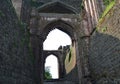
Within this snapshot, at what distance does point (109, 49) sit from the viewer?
9078 millimetres

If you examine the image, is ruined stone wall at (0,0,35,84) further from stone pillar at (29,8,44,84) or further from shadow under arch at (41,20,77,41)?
shadow under arch at (41,20,77,41)

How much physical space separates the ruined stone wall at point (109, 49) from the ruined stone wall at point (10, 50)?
392 centimetres

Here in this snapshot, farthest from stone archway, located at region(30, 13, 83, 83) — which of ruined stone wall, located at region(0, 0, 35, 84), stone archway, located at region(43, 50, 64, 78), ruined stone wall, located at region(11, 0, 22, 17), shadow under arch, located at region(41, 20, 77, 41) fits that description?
stone archway, located at region(43, 50, 64, 78)

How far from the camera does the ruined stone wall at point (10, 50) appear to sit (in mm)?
7500

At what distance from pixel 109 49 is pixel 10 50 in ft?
14.6

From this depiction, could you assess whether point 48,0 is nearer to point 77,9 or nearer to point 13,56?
point 77,9

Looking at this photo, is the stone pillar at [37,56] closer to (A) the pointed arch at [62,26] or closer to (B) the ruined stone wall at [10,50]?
(A) the pointed arch at [62,26]

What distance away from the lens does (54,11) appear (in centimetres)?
1515

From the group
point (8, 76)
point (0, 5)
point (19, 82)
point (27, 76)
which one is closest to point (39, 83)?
point (27, 76)

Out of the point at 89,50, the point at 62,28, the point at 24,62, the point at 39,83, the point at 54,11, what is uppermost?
the point at 54,11

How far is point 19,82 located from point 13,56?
123cm

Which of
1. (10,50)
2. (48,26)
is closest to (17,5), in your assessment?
(48,26)

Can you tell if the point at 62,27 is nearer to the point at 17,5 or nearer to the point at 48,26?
the point at 48,26

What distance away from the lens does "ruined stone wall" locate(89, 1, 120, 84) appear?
827 cm
